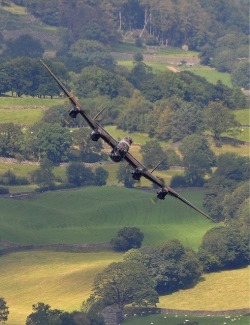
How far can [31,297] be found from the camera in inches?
7859

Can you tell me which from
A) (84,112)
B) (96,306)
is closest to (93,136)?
(84,112)

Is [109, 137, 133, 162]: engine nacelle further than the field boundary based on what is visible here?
No

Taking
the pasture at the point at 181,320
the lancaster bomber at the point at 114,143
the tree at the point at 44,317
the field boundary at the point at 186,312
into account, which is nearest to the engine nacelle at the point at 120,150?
the lancaster bomber at the point at 114,143

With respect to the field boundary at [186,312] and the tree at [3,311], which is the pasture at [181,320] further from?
the tree at [3,311]

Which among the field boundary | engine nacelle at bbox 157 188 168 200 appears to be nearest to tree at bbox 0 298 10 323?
the field boundary

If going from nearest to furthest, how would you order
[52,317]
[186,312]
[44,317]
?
[44,317]
[52,317]
[186,312]

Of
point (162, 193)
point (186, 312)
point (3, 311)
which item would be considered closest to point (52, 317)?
point (3, 311)

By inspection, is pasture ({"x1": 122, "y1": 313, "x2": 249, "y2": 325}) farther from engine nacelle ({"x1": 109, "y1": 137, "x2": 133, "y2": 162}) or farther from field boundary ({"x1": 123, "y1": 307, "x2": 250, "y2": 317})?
engine nacelle ({"x1": 109, "y1": 137, "x2": 133, "y2": 162})

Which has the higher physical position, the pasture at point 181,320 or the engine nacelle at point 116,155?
the engine nacelle at point 116,155

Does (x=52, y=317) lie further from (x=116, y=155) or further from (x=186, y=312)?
(x=116, y=155)

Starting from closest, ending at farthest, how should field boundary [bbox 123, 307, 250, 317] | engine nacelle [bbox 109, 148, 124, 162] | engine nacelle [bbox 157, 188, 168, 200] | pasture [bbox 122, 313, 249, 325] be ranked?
engine nacelle [bbox 109, 148, 124, 162] → engine nacelle [bbox 157, 188, 168, 200] → pasture [bbox 122, 313, 249, 325] → field boundary [bbox 123, 307, 250, 317]

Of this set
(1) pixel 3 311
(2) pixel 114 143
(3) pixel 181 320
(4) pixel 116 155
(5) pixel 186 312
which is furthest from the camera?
(5) pixel 186 312

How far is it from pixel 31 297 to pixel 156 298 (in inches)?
559

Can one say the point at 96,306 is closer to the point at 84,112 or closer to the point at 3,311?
the point at 3,311
